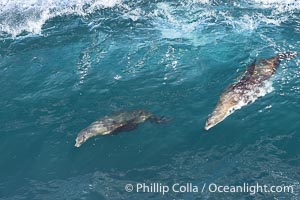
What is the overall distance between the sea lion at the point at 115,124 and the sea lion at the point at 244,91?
1.59 m

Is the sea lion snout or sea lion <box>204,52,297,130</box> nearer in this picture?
the sea lion snout

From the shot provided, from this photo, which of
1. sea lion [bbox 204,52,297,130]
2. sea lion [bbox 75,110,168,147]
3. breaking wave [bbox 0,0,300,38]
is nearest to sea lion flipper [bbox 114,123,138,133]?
sea lion [bbox 75,110,168,147]

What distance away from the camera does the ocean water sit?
10938mm

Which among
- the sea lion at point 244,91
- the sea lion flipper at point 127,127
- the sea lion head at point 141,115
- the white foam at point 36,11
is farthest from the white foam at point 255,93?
the white foam at point 36,11

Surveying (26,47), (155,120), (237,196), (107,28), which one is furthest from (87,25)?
(237,196)

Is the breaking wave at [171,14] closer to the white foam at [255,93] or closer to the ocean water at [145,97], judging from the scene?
the ocean water at [145,97]

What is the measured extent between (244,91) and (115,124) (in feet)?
13.0

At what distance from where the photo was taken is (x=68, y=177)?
36.9 ft

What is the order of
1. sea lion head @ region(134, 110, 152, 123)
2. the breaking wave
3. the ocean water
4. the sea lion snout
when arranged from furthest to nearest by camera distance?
the breaking wave, sea lion head @ region(134, 110, 152, 123), the sea lion snout, the ocean water

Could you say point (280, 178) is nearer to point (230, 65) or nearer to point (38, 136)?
point (230, 65)

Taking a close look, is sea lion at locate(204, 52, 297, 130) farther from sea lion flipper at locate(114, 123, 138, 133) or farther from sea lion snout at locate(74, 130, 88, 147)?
sea lion snout at locate(74, 130, 88, 147)

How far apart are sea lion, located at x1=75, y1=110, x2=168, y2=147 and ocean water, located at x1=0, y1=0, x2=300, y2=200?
21 centimetres

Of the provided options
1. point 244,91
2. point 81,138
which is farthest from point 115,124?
point 244,91

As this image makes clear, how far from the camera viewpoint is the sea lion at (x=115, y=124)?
39.1ft
